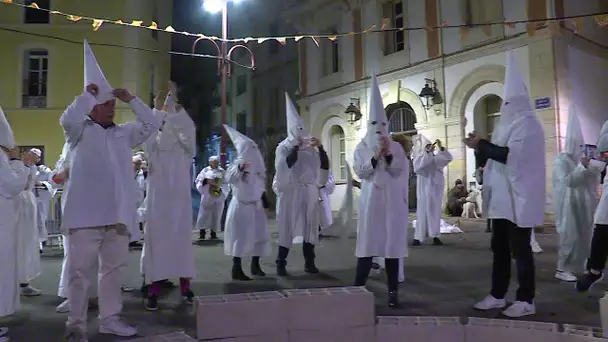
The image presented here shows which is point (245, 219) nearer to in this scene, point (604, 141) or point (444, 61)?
point (604, 141)

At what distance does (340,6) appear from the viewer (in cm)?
1866

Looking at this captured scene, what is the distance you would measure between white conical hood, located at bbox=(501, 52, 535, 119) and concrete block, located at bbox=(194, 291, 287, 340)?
9.04 ft

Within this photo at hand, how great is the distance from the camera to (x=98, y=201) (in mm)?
3842

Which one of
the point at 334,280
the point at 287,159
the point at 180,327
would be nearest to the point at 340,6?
the point at 287,159

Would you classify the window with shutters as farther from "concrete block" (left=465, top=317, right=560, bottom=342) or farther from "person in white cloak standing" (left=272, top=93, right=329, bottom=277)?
"concrete block" (left=465, top=317, right=560, bottom=342)

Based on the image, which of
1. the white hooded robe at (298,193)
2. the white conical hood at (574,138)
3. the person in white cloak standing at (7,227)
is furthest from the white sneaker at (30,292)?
the white conical hood at (574,138)

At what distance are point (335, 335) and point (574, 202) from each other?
398cm

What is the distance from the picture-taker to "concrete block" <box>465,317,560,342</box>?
131 inches

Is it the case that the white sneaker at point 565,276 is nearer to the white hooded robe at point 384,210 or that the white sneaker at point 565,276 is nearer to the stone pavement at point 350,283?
the stone pavement at point 350,283

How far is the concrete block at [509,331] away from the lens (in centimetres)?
332

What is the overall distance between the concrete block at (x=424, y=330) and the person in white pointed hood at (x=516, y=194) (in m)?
0.97

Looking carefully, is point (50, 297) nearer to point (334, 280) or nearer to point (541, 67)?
point (334, 280)

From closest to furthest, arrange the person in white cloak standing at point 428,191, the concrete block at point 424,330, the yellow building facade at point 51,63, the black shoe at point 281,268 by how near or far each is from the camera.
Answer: the concrete block at point 424,330
the black shoe at point 281,268
the person in white cloak standing at point 428,191
the yellow building facade at point 51,63

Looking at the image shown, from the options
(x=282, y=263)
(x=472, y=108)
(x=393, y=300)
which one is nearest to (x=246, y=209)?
(x=282, y=263)
